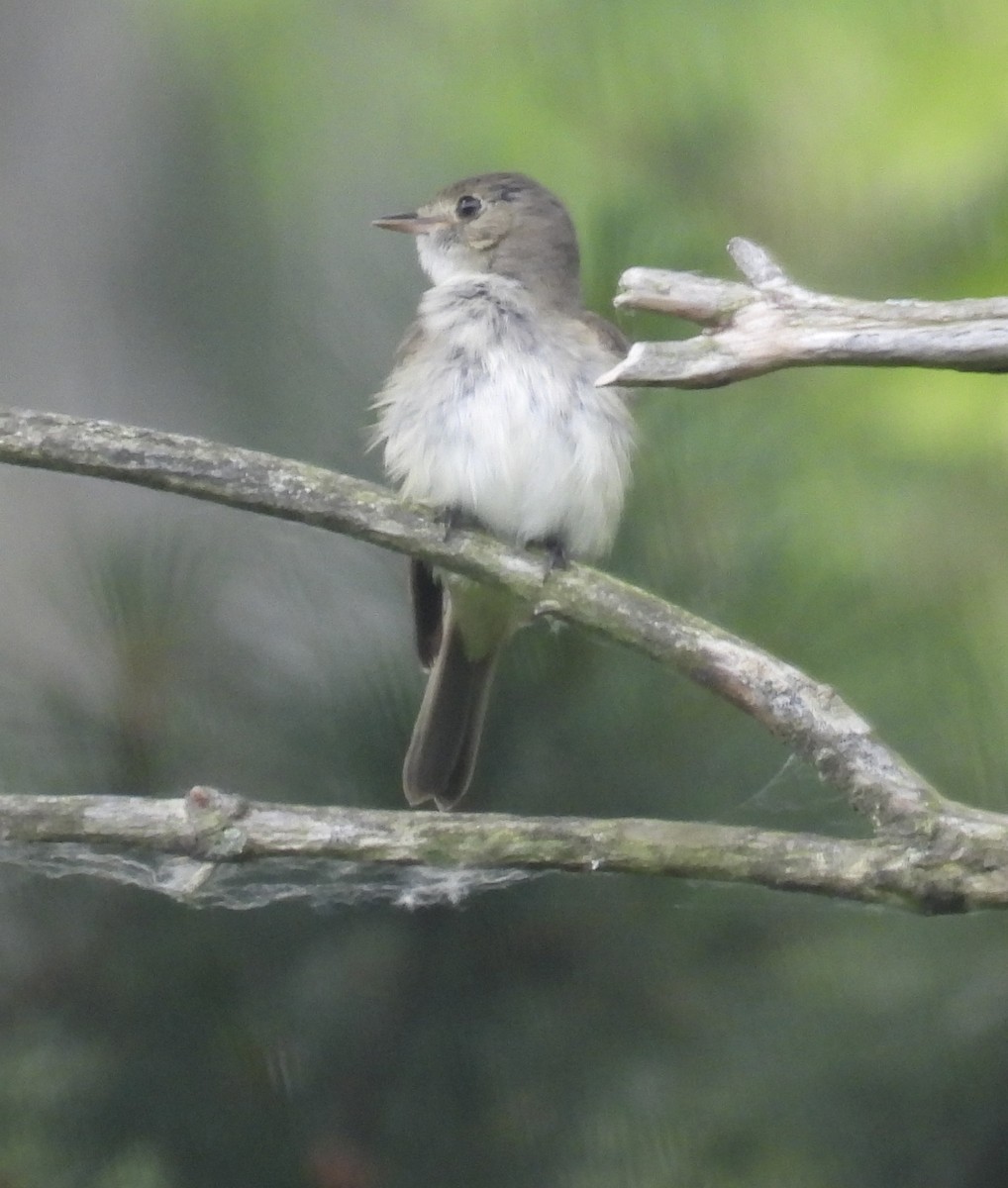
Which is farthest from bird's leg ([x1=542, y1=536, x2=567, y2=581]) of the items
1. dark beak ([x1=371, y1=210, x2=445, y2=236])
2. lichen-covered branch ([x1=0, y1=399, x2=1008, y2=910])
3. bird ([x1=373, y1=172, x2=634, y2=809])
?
dark beak ([x1=371, y1=210, x2=445, y2=236])

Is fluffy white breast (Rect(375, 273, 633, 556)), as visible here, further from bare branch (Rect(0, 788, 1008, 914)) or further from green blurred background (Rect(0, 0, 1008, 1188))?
bare branch (Rect(0, 788, 1008, 914))

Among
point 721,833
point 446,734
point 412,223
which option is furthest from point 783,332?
point 412,223

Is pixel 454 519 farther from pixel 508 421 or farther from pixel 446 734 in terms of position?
pixel 446 734

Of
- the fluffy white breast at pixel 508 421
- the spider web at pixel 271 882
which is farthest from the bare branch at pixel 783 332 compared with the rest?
the fluffy white breast at pixel 508 421

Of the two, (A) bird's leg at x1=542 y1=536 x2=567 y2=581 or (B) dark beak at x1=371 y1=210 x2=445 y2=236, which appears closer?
(A) bird's leg at x1=542 y1=536 x2=567 y2=581

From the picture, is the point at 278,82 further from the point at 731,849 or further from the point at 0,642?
the point at 731,849

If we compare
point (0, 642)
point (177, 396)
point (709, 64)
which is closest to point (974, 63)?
point (709, 64)

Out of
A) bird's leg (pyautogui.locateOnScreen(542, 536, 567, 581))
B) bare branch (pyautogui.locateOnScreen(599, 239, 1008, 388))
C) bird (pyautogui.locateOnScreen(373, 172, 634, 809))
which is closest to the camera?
bare branch (pyautogui.locateOnScreen(599, 239, 1008, 388))
